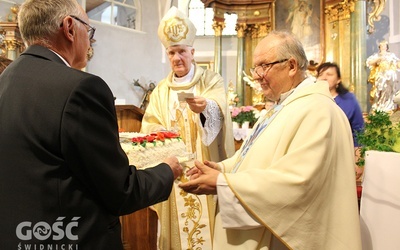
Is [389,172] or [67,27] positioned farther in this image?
[389,172]

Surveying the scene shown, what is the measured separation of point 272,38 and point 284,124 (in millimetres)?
494

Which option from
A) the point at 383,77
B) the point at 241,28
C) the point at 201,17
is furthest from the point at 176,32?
the point at 201,17

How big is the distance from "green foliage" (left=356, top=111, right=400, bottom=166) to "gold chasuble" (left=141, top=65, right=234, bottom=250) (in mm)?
1498

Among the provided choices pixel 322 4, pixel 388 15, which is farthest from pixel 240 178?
pixel 388 15

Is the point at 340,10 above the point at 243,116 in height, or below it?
above

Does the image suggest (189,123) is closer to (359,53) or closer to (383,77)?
(383,77)

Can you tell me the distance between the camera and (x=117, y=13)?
15.4 m

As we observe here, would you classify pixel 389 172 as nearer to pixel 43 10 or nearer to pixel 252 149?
pixel 252 149

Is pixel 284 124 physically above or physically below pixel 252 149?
above

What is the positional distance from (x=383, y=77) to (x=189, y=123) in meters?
6.37

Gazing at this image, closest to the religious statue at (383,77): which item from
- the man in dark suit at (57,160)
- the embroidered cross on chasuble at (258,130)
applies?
the embroidered cross on chasuble at (258,130)

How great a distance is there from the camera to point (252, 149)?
201 cm

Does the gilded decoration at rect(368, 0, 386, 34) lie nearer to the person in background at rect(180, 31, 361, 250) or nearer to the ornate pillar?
the person in background at rect(180, 31, 361, 250)

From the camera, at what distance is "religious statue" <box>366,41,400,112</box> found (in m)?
8.50
